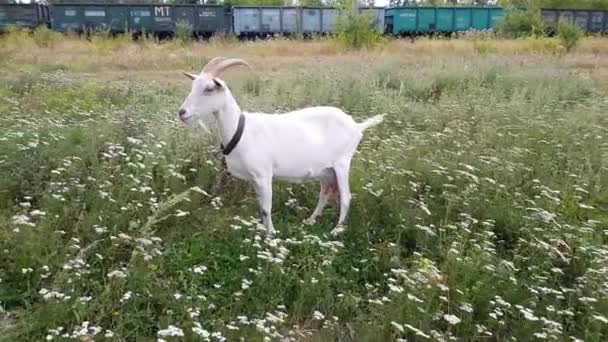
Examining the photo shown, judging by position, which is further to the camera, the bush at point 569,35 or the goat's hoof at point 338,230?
the bush at point 569,35

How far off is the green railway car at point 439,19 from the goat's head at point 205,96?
1360 inches

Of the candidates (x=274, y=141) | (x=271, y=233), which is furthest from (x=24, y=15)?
(x=271, y=233)

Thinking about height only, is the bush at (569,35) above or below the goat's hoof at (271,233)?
above

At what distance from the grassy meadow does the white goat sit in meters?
0.34

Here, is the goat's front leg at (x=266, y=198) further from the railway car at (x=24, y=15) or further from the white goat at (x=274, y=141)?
the railway car at (x=24, y=15)

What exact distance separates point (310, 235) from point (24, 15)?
33314mm

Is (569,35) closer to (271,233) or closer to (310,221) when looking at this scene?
(310,221)

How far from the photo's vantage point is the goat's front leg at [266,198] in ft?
15.7

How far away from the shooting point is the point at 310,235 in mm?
4605

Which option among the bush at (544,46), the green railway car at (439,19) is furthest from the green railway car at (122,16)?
the bush at (544,46)

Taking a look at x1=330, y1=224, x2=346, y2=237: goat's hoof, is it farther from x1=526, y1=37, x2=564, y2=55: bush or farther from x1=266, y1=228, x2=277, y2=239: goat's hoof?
x1=526, y1=37, x2=564, y2=55: bush

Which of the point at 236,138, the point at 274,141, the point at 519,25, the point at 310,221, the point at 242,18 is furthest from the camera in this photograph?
the point at 242,18

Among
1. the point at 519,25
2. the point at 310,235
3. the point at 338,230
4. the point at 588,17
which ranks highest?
the point at 588,17

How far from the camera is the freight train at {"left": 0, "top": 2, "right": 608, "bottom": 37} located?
32406mm
